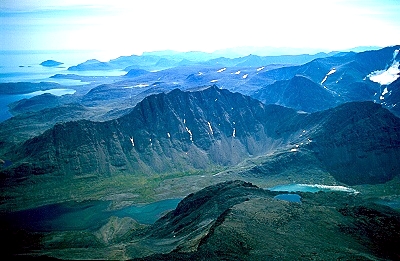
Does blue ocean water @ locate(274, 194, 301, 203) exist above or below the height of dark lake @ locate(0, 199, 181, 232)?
above

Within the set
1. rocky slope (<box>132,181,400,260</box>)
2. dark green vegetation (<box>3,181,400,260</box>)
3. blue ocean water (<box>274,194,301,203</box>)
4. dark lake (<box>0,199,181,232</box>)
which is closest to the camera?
rocky slope (<box>132,181,400,260</box>)

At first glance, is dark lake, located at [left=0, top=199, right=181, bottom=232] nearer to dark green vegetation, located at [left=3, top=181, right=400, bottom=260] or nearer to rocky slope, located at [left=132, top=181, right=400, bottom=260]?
dark green vegetation, located at [left=3, top=181, right=400, bottom=260]

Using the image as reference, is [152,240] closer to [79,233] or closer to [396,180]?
[79,233]

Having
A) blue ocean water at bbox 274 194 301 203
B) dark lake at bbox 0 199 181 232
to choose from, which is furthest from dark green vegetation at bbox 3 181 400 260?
dark lake at bbox 0 199 181 232

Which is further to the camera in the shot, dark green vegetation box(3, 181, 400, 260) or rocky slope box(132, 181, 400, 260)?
dark green vegetation box(3, 181, 400, 260)

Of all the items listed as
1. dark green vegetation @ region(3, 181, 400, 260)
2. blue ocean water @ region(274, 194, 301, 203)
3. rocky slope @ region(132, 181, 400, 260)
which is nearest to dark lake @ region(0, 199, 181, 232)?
dark green vegetation @ region(3, 181, 400, 260)

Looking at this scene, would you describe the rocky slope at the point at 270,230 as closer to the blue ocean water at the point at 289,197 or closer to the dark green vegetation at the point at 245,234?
the dark green vegetation at the point at 245,234

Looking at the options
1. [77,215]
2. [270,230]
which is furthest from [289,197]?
[77,215]

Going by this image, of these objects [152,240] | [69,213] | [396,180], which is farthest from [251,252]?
[396,180]

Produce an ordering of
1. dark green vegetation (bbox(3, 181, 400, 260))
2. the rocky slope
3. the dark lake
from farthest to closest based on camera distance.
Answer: the dark lake → dark green vegetation (bbox(3, 181, 400, 260)) → the rocky slope

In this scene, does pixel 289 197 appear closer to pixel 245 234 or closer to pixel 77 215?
pixel 245 234

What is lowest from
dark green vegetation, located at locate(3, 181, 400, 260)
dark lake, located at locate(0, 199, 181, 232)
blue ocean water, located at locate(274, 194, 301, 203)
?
dark lake, located at locate(0, 199, 181, 232)
